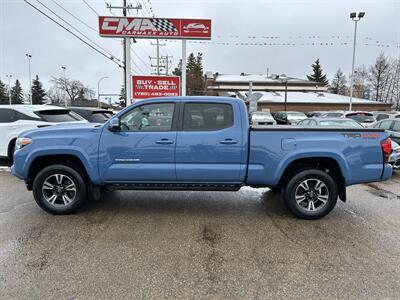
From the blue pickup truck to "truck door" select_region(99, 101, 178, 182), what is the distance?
0.02 metres

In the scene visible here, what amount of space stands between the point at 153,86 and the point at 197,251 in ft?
36.1

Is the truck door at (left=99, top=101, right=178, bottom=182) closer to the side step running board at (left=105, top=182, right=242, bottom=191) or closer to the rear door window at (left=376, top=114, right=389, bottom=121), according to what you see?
the side step running board at (left=105, top=182, right=242, bottom=191)

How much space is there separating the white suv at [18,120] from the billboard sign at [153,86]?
18.2 feet

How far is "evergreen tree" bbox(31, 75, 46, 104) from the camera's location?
75.7 m

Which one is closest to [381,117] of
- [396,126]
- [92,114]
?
[396,126]

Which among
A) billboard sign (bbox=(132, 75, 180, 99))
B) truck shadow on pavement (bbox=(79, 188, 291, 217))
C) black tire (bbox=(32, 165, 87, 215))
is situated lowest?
truck shadow on pavement (bbox=(79, 188, 291, 217))

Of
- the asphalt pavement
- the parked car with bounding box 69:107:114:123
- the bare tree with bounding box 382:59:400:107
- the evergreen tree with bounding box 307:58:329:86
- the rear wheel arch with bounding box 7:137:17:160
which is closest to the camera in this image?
the asphalt pavement

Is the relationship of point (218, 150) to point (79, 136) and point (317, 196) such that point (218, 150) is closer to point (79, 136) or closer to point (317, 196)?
point (317, 196)

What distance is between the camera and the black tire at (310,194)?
177 inches

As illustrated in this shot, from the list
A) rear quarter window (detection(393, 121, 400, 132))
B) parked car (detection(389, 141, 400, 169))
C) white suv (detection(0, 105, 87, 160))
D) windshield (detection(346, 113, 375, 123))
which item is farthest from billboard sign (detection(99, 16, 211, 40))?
windshield (detection(346, 113, 375, 123))

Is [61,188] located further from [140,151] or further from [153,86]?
[153,86]

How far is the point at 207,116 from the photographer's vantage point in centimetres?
454

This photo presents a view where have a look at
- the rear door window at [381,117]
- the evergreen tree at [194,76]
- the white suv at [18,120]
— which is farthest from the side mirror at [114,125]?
the evergreen tree at [194,76]

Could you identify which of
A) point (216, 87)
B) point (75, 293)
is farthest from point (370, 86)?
point (75, 293)
